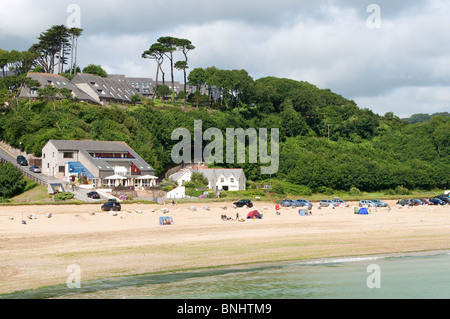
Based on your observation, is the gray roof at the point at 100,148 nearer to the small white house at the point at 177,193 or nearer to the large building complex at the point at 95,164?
Answer: the large building complex at the point at 95,164

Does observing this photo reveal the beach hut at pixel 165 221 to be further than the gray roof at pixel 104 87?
No

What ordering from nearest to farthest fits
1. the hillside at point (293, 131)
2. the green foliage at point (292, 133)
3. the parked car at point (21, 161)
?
the parked car at point (21, 161)
the green foliage at point (292, 133)
the hillside at point (293, 131)

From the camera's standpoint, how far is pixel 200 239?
34000 millimetres

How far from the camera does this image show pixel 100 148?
246 feet

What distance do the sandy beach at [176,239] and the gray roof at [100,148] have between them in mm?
21444

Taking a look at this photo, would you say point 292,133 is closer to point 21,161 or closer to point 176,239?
point 21,161

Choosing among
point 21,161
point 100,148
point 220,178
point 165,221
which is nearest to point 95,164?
→ point 100,148

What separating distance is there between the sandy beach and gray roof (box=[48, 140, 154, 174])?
844 inches

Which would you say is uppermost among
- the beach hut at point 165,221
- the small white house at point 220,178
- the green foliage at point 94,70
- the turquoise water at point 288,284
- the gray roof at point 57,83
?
the green foliage at point 94,70

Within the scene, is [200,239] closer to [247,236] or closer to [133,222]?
[247,236]

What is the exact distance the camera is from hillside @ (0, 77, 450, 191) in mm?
82188

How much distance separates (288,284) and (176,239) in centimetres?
1176

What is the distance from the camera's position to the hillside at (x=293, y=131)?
8219 centimetres

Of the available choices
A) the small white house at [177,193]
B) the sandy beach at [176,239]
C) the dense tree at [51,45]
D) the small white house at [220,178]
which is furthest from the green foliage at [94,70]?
the sandy beach at [176,239]
